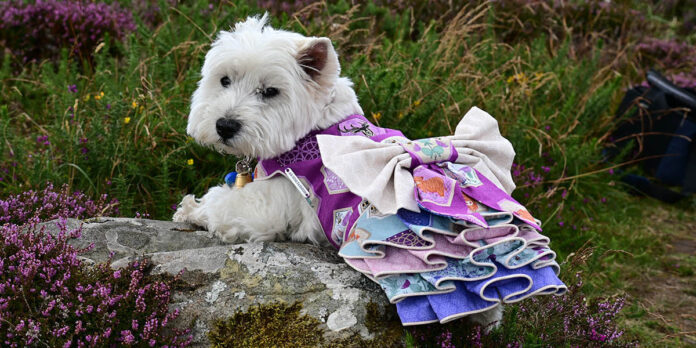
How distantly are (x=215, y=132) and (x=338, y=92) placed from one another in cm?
80

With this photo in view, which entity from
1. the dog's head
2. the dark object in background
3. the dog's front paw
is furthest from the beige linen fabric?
the dark object in background

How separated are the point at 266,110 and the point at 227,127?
0.79 feet

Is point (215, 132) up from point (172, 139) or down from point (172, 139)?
up

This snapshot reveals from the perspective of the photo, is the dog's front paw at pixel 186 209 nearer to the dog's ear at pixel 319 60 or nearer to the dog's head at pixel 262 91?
the dog's head at pixel 262 91

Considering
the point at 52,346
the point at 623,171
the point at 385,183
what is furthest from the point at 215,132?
the point at 623,171

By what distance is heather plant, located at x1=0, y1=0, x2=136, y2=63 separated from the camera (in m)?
7.12

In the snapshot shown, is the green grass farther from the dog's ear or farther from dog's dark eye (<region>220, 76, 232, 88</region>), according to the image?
the dog's ear

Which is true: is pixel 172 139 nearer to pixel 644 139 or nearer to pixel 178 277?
pixel 178 277

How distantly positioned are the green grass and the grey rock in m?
1.38

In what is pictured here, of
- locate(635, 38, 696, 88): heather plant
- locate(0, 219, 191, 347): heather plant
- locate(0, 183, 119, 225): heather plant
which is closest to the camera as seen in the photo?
locate(0, 219, 191, 347): heather plant

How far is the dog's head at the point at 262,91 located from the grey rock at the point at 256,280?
2.01 feet

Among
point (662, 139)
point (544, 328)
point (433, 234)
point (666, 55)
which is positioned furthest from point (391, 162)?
point (666, 55)

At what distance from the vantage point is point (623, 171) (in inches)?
277

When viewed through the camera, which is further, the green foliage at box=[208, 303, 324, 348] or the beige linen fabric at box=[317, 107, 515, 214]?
the beige linen fabric at box=[317, 107, 515, 214]
